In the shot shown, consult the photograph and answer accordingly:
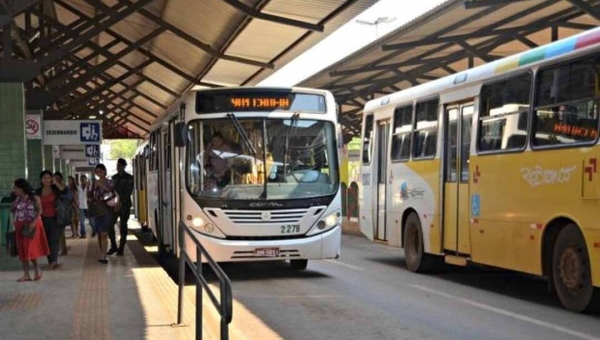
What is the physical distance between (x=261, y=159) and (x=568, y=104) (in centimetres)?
496

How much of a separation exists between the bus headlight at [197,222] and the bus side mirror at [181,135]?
1204mm

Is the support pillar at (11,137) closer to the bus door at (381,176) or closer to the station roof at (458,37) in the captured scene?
the bus door at (381,176)

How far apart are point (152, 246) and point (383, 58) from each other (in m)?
9.00

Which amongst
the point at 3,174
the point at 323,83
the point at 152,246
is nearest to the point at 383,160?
the point at 3,174

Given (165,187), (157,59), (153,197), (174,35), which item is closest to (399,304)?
(165,187)

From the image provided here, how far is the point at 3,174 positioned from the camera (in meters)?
14.7

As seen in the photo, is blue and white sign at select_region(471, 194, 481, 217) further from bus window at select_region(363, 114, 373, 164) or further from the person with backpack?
the person with backpack

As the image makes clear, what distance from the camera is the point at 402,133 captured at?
1475 cm

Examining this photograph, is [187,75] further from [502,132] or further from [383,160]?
[502,132]

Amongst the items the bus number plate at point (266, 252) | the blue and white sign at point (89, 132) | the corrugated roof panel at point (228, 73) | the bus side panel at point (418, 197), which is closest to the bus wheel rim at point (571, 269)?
the bus side panel at point (418, 197)

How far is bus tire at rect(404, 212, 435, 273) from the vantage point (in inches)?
544

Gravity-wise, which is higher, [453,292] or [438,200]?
[438,200]

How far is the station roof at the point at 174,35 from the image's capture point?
17.9m

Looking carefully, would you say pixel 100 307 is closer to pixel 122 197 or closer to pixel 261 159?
pixel 261 159
